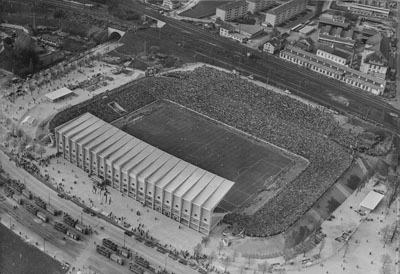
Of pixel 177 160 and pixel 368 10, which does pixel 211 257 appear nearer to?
pixel 177 160

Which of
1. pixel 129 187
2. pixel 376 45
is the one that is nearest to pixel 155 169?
pixel 129 187

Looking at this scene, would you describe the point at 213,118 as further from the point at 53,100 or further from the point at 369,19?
the point at 369,19

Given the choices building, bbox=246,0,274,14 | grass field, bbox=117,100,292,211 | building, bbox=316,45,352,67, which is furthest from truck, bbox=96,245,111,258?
building, bbox=246,0,274,14

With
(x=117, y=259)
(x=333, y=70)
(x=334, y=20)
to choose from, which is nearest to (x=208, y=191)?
(x=117, y=259)

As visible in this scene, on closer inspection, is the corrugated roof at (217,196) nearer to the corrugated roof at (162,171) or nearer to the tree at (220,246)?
the tree at (220,246)

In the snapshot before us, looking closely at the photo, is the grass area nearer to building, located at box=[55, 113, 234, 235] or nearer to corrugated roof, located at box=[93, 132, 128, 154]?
building, located at box=[55, 113, 234, 235]
